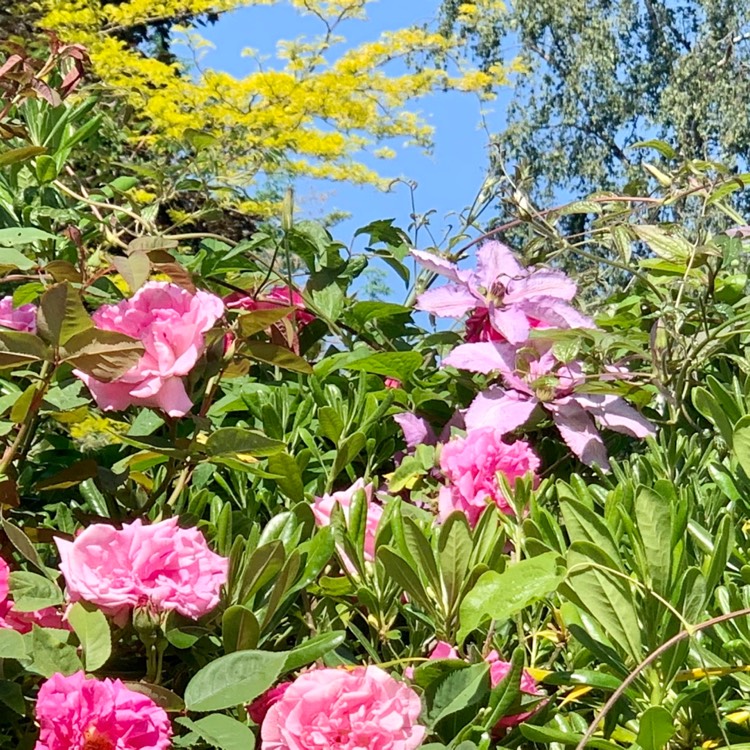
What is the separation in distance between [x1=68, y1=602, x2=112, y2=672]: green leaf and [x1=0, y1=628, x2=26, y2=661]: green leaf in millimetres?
30

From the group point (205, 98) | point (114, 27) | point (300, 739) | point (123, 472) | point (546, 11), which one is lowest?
point (300, 739)

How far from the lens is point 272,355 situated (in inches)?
31.2

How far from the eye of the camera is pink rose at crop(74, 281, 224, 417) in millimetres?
710

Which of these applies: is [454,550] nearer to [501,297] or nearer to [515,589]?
[515,589]

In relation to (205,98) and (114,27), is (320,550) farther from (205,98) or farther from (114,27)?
(114,27)

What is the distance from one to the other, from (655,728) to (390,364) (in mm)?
578

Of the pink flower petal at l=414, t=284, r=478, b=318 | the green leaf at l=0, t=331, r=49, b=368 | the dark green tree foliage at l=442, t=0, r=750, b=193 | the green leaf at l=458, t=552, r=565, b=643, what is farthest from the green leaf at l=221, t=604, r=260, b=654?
the dark green tree foliage at l=442, t=0, r=750, b=193

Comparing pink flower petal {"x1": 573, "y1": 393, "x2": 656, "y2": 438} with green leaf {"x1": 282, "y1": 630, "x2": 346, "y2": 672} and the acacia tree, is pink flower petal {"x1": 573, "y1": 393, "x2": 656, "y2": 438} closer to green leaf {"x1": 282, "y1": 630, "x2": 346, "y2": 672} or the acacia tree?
green leaf {"x1": 282, "y1": 630, "x2": 346, "y2": 672}

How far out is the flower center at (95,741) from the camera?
52cm

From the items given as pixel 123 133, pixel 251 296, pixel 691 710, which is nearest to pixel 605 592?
pixel 691 710

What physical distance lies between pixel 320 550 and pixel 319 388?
0.32 meters

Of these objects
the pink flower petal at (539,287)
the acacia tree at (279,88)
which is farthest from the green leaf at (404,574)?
the acacia tree at (279,88)

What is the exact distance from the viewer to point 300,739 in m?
0.51

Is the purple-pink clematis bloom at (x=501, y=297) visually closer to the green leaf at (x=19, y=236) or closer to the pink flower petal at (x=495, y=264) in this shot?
the pink flower petal at (x=495, y=264)
